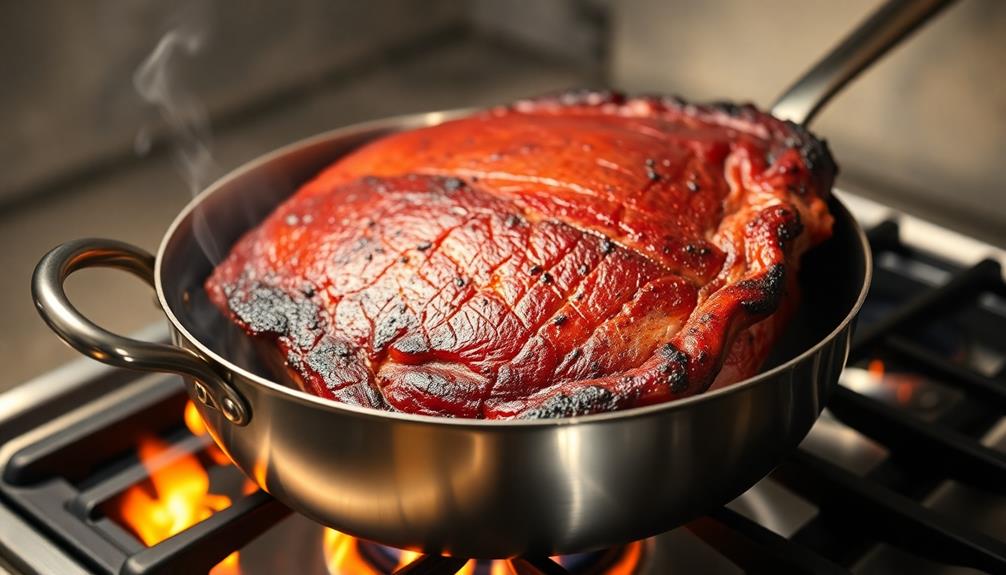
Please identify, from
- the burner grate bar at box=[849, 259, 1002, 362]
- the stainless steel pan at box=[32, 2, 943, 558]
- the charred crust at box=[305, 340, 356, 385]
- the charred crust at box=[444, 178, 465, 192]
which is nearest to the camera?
the stainless steel pan at box=[32, 2, 943, 558]

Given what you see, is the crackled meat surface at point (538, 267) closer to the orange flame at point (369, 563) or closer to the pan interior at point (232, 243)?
the pan interior at point (232, 243)

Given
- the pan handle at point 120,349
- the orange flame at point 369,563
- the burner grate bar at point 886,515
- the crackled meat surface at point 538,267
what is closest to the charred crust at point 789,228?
the crackled meat surface at point 538,267

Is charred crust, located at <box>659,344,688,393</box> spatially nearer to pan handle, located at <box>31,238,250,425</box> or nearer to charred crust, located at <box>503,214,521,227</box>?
charred crust, located at <box>503,214,521,227</box>

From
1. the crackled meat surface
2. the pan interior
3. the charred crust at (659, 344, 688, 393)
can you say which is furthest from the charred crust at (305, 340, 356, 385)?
the charred crust at (659, 344, 688, 393)

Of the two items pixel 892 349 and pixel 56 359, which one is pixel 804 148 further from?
pixel 56 359

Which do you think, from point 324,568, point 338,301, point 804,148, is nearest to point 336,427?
point 338,301
